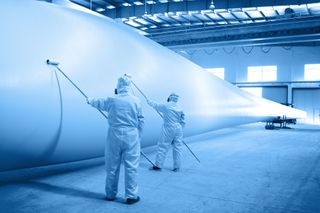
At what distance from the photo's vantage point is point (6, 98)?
9.95 feet

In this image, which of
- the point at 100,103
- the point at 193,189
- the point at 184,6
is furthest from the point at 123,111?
the point at 184,6

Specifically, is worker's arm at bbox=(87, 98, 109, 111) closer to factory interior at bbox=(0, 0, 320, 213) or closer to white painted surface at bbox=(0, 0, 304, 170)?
factory interior at bbox=(0, 0, 320, 213)

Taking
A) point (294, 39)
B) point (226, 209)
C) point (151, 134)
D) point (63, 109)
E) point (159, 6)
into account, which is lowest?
point (226, 209)

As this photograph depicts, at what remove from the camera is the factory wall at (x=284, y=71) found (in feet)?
58.8

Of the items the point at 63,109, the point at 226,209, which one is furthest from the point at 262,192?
the point at 63,109

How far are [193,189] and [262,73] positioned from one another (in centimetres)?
1728

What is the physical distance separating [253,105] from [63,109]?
8.06 metres

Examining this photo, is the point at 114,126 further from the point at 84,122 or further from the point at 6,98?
the point at 6,98

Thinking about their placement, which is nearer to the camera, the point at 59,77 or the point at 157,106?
the point at 59,77

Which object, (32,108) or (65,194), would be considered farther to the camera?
(65,194)

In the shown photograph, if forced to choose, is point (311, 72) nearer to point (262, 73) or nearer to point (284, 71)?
point (284, 71)

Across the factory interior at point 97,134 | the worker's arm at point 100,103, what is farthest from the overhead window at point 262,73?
the worker's arm at point 100,103

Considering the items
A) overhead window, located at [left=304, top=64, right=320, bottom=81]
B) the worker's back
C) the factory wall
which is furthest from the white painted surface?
overhead window, located at [left=304, top=64, right=320, bottom=81]

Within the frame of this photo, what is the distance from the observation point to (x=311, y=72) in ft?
59.3
